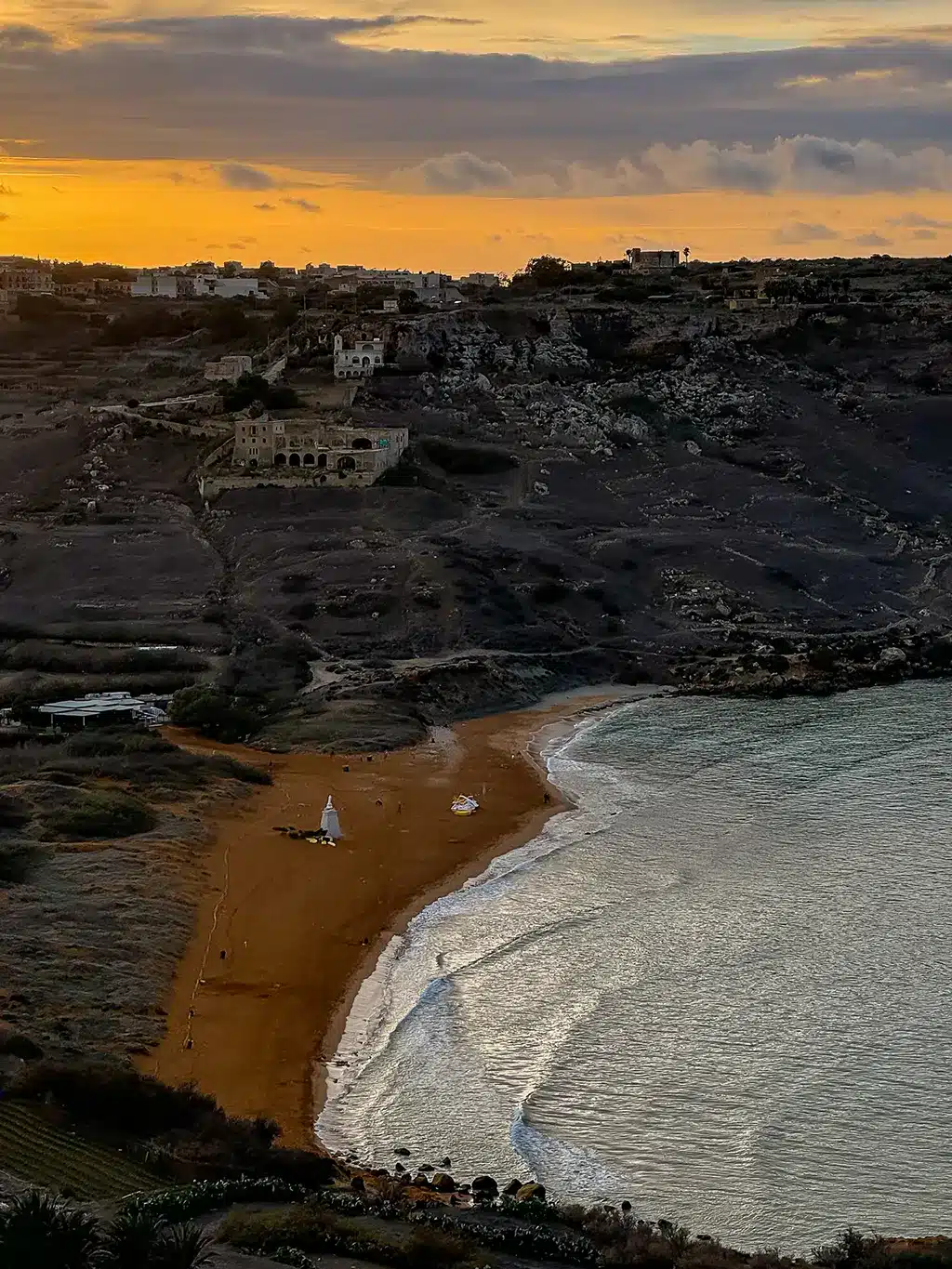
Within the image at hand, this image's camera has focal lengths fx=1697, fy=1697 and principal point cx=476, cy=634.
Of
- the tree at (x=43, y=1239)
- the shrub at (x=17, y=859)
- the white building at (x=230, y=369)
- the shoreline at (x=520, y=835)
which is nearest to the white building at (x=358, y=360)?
the white building at (x=230, y=369)

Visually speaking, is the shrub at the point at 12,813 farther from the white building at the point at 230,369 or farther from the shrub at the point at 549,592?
the white building at the point at 230,369

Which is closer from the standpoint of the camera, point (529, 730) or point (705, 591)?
point (529, 730)

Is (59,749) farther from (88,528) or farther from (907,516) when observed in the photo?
(907,516)

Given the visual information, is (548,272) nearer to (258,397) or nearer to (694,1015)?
(258,397)

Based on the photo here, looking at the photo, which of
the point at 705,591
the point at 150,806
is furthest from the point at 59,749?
the point at 705,591

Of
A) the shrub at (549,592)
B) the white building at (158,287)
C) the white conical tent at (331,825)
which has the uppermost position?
the white building at (158,287)

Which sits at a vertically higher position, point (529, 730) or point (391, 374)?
point (391, 374)
